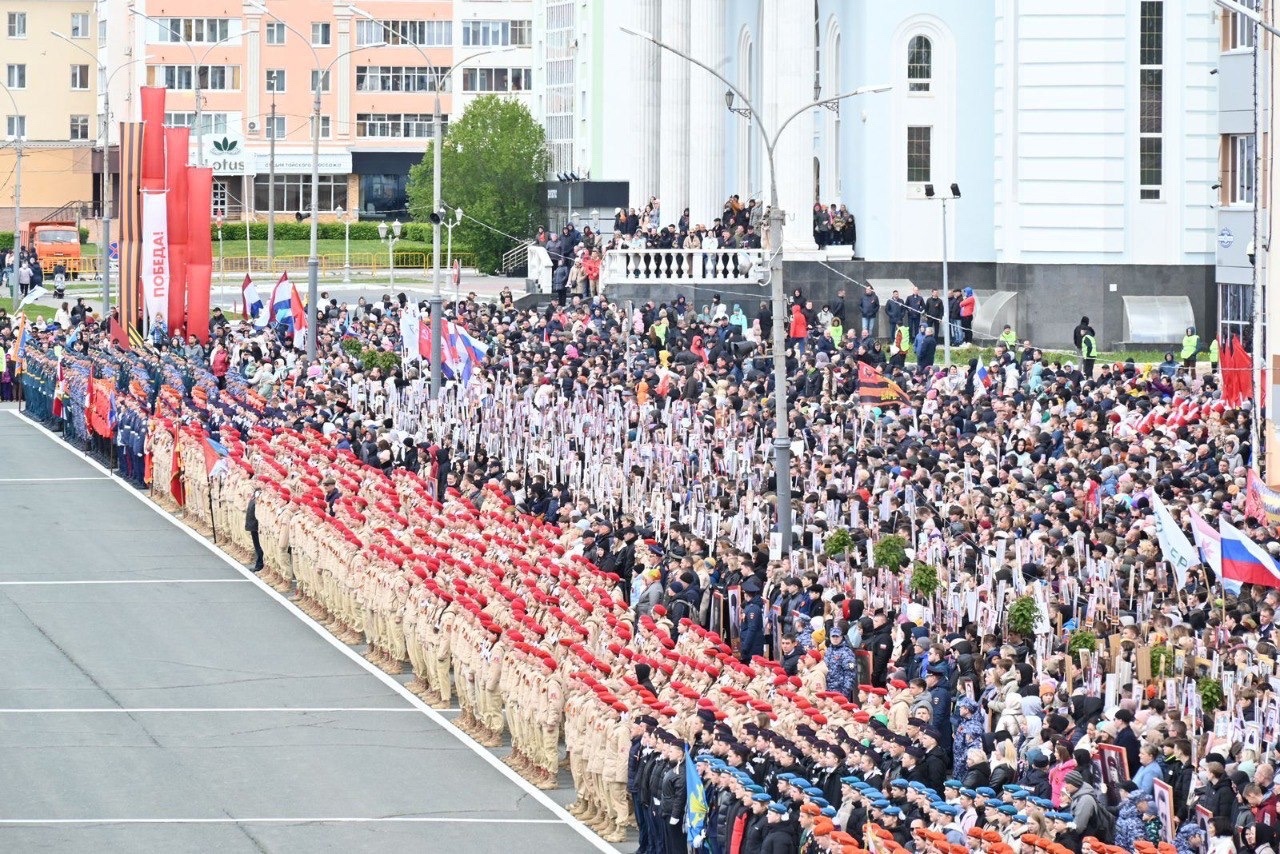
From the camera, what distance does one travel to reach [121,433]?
40594 millimetres

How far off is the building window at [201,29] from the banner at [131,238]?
56.4 metres

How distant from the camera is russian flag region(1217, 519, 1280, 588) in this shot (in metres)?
22.5

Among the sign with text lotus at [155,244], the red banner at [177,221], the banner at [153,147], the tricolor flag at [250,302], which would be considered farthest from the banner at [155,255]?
the tricolor flag at [250,302]

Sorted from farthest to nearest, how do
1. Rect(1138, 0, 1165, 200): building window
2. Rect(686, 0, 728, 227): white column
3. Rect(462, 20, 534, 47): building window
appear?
Rect(462, 20, 534, 47): building window
Rect(686, 0, 728, 227): white column
Rect(1138, 0, 1165, 200): building window

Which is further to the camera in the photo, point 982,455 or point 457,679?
point 982,455

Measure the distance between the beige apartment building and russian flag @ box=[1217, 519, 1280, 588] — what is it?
8757 centimetres

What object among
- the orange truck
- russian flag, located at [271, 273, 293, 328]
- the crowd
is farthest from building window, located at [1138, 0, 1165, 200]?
the orange truck

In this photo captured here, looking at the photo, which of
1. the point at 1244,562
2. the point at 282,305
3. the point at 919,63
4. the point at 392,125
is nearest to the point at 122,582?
the point at 1244,562

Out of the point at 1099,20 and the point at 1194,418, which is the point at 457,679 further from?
the point at 1099,20

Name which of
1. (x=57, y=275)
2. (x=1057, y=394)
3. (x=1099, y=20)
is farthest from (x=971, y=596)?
(x=57, y=275)

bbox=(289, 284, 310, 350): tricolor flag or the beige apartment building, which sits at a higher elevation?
the beige apartment building

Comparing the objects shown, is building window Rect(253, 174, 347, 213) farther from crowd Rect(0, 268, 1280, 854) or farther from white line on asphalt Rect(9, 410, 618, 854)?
white line on asphalt Rect(9, 410, 618, 854)

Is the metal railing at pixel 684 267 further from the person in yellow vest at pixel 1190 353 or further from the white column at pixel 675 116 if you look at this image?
the person in yellow vest at pixel 1190 353

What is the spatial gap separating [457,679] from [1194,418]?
41.0 feet
